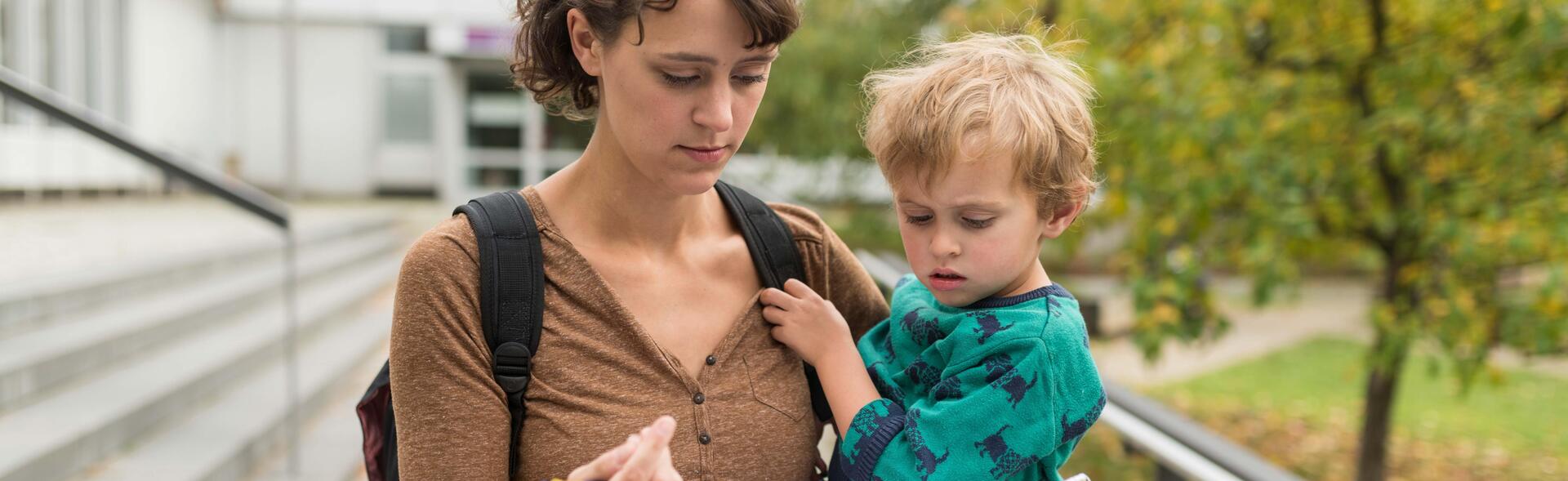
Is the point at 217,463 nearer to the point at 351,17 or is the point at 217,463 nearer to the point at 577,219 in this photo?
the point at 577,219

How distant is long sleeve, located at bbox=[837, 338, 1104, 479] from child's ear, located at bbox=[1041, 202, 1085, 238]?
0.64 feet

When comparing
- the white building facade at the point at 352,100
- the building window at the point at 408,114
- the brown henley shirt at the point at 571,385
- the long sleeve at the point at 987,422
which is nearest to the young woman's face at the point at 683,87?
the brown henley shirt at the point at 571,385

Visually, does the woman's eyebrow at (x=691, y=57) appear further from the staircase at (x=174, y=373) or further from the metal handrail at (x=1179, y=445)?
the staircase at (x=174, y=373)

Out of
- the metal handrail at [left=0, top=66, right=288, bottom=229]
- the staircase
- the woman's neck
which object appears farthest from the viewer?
the staircase

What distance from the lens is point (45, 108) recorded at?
11.6ft

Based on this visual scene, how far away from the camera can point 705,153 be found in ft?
4.83

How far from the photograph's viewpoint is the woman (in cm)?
134

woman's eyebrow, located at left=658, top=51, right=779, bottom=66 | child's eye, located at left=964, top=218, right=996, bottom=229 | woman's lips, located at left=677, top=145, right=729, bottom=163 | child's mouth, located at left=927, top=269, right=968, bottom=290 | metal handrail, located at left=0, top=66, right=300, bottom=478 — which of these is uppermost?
woman's eyebrow, located at left=658, top=51, right=779, bottom=66

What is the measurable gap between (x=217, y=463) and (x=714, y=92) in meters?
3.30

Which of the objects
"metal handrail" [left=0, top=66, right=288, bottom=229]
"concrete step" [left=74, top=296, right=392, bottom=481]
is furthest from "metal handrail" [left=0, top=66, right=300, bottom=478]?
"concrete step" [left=74, top=296, right=392, bottom=481]

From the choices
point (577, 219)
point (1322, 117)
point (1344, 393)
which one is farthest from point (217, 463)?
point (1344, 393)

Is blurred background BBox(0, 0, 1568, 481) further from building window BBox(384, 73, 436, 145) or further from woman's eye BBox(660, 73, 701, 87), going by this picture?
building window BBox(384, 73, 436, 145)

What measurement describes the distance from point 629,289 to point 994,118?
527 mm

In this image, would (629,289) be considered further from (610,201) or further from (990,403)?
(990,403)
